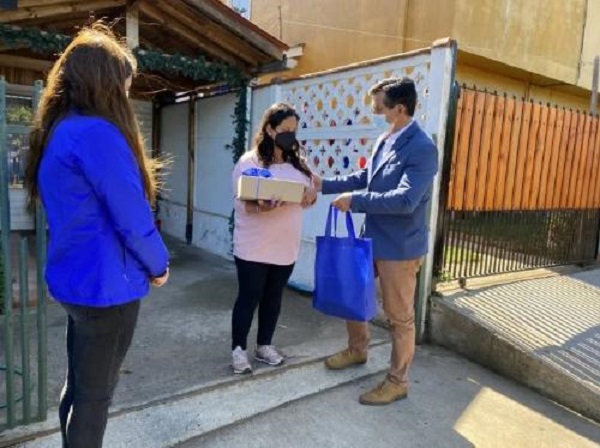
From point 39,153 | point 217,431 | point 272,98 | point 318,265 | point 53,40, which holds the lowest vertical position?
point 217,431

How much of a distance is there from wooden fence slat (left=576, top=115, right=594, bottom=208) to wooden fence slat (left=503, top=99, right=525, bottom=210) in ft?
4.11

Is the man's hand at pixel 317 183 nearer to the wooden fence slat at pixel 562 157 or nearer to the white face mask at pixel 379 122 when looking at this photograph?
the white face mask at pixel 379 122

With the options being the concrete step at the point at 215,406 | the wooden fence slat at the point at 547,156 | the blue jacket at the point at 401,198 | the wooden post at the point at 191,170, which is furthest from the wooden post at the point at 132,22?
the wooden fence slat at the point at 547,156

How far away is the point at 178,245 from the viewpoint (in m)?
7.46

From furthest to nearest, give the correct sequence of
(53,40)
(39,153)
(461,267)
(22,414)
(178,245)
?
(178,245), (53,40), (461,267), (22,414), (39,153)

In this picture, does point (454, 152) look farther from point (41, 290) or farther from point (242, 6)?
point (242, 6)

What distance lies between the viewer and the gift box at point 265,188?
9.05 ft

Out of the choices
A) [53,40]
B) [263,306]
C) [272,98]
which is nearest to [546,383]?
[263,306]

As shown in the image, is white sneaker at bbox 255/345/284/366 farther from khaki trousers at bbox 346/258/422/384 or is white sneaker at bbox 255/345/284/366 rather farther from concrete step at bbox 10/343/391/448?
khaki trousers at bbox 346/258/422/384

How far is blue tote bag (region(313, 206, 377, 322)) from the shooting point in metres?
2.88

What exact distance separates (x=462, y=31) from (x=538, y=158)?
3.96 m

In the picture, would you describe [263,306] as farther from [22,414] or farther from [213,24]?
[213,24]

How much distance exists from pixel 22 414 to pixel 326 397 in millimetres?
1635

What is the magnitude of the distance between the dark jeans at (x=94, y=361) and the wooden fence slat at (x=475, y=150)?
3003 mm
